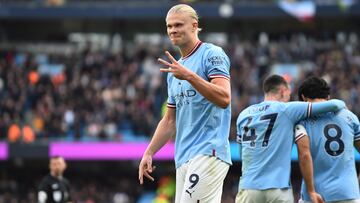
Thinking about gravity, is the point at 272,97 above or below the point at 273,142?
above

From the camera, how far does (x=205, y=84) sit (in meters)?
6.05

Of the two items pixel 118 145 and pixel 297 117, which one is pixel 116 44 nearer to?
pixel 118 145

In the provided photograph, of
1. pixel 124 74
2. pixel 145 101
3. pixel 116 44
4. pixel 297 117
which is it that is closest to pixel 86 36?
pixel 116 44

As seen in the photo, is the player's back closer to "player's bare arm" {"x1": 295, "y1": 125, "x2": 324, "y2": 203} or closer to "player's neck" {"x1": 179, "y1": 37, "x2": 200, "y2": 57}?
A: "player's bare arm" {"x1": 295, "y1": 125, "x2": 324, "y2": 203}

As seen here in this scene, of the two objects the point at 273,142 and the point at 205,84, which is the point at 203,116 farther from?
the point at 273,142

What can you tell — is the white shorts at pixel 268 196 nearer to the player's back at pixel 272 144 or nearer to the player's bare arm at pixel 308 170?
the player's back at pixel 272 144

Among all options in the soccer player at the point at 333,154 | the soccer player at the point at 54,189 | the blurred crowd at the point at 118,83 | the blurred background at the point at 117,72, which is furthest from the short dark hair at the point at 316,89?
the blurred crowd at the point at 118,83

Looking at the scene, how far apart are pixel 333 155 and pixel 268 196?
67 centimetres

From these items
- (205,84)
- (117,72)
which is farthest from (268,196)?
(117,72)

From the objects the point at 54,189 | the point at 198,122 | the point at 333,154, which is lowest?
→ the point at 54,189

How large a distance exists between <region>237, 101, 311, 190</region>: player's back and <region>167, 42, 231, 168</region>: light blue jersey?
2.88ft

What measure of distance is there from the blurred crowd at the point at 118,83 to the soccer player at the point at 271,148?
16.0 m

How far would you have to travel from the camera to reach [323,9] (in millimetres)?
30391

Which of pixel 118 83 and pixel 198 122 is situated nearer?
pixel 198 122
